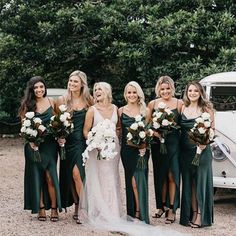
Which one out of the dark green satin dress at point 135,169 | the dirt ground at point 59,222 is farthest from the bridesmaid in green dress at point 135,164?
Answer: the dirt ground at point 59,222

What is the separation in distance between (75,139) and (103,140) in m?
0.44

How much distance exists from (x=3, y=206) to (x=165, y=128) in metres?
2.93

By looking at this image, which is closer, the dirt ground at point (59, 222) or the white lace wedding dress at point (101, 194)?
the dirt ground at point (59, 222)

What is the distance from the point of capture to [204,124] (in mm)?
6617

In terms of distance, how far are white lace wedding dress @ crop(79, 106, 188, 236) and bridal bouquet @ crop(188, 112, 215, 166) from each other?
3.38 ft

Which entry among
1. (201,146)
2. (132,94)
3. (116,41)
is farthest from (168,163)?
(116,41)

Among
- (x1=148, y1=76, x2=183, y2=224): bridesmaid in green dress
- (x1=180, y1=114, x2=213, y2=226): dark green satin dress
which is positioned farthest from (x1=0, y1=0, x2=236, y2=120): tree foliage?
(x1=180, y1=114, x2=213, y2=226): dark green satin dress

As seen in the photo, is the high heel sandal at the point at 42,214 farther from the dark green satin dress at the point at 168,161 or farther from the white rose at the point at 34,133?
the dark green satin dress at the point at 168,161

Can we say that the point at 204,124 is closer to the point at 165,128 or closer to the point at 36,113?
the point at 165,128

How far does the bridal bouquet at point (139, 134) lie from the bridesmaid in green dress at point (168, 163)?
308mm

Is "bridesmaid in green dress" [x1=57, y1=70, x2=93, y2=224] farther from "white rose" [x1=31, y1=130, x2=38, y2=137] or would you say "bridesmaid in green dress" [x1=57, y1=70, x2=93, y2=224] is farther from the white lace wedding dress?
"white rose" [x1=31, y1=130, x2=38, y2=137]

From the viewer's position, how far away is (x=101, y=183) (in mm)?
7012

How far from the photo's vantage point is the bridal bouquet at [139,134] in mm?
6574

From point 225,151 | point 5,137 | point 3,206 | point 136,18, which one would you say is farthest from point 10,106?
point 225,151
